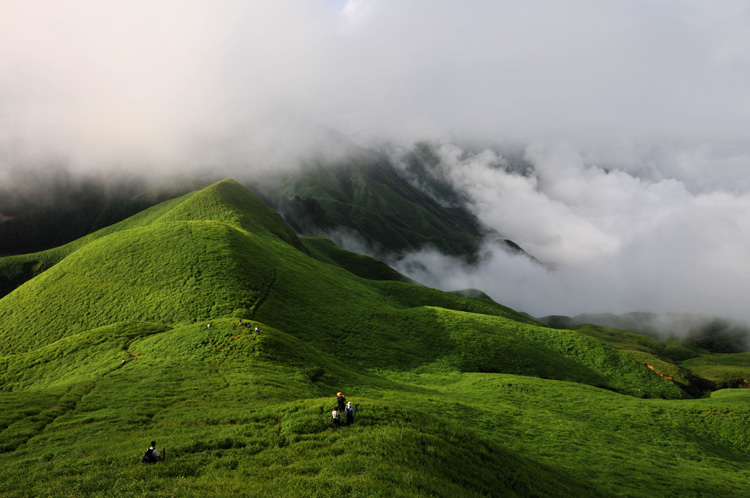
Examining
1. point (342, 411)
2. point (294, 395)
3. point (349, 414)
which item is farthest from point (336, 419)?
point (294, 395)

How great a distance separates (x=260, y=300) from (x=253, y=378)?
34.3 m

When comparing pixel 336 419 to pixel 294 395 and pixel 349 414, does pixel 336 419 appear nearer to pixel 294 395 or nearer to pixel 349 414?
pixel 349 414

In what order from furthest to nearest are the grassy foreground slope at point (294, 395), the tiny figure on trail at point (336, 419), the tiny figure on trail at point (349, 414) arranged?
the tiny figure on trail at point (349, 414) → the tiny figure on trail at point (336, 419) → the grassy foreground slope at point (294, 395)

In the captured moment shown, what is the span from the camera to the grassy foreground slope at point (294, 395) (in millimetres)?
19625

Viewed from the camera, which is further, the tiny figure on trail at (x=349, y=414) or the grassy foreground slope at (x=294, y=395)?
the tiny figure on trail at (x=349, y=414)

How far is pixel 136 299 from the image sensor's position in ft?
227

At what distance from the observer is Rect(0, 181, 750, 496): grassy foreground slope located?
1962 centimetres

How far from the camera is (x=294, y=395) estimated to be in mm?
34375

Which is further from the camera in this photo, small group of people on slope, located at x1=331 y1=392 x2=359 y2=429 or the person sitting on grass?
the person sitting on grass

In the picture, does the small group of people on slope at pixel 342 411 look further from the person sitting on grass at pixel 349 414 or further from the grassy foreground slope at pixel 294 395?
the grassy foreground slope at pixel 294 395

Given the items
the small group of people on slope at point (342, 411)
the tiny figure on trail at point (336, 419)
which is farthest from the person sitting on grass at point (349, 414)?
the tiny figure on trail at point (336, 419)

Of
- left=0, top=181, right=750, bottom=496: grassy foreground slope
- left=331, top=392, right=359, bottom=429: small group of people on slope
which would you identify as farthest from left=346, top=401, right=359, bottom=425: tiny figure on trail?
left=0, top=181, right=750, bottom=496: grassy foreground slope

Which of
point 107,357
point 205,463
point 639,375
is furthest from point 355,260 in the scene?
point 205,463

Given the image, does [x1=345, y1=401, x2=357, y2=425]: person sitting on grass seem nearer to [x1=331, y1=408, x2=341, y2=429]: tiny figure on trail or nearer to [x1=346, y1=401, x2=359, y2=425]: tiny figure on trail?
[x1=346, y1=401, x2=359, y2=425]: tiny figure on trail
